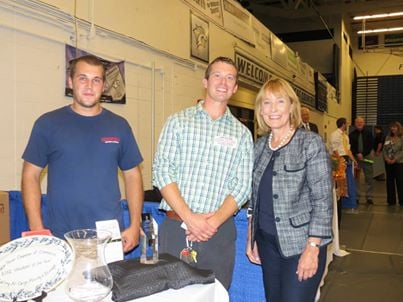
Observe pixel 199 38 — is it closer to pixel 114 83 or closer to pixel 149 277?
pixel 114 83

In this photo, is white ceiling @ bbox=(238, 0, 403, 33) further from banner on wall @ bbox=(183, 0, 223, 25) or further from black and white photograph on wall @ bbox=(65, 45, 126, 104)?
black and white photograph on wall @ bbox=(65, 45, 126, 104)

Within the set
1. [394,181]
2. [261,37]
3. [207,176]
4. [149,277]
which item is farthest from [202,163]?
[394,181]

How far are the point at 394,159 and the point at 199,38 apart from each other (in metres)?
3.98

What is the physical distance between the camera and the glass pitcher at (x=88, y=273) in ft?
3.36

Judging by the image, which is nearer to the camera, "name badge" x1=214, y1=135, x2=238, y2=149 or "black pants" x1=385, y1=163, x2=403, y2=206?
"name badge" x1=214, y1=135, x2=238, y2=149

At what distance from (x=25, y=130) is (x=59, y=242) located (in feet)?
6.36

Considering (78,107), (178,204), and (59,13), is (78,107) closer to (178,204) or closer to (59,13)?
(178,204)

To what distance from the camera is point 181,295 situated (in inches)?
44.9

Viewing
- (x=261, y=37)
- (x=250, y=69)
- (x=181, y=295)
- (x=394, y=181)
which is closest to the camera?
(x=181, y=295)

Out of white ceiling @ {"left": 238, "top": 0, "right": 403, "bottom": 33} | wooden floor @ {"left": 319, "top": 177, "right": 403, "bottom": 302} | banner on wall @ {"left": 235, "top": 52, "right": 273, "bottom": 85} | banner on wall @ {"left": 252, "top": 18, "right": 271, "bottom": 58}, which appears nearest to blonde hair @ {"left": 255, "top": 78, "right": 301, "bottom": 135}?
wooden floor @ {"left": 319, "top": 177, "right": 403, "bottom": 302}

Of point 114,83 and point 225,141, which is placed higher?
point 114,83

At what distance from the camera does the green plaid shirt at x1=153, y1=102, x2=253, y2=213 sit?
169cm

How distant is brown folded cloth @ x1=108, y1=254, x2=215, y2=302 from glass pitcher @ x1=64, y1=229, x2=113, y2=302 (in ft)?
0.24

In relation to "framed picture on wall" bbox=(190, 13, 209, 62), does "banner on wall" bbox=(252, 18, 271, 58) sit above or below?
above
